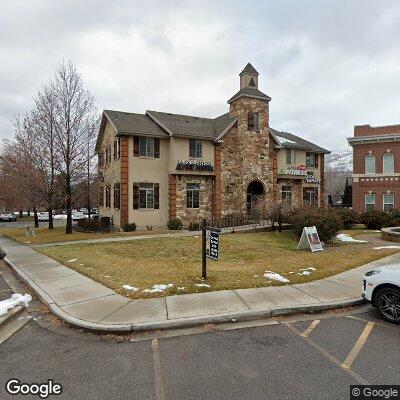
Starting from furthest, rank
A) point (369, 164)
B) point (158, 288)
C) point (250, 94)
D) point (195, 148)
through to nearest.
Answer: point (369, 164)
point (250, 94)
point (195, 148)
point (158, 288)

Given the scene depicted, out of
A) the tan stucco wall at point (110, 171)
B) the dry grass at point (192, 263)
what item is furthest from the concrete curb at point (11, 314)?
the tan stucco wall at point (110, 171)

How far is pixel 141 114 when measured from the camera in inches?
1127

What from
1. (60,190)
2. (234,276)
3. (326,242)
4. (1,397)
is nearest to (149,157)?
(60,190)

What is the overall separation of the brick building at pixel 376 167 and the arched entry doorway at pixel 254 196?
12.5 m

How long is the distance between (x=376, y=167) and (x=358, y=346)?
33.0 metres

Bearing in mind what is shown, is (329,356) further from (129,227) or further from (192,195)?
(192,195)

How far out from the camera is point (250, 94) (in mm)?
27906

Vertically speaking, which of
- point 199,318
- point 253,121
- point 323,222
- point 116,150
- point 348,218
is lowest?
point 199,318

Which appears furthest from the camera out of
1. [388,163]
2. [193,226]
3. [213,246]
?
[388,163]

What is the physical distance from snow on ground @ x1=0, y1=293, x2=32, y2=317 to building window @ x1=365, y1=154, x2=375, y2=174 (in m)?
34.5

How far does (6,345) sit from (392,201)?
118 ft

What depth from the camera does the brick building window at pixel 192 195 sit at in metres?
26.2

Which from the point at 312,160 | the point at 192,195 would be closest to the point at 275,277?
the point at 192,195

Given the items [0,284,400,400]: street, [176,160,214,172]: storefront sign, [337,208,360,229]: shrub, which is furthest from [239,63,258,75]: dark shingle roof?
[0,284,400,400]: street
